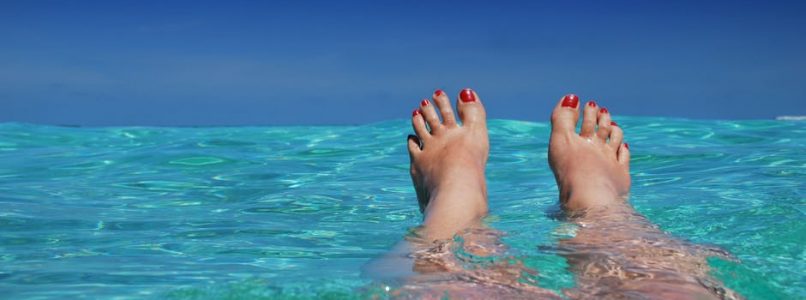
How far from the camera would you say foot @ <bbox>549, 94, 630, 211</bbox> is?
120 inches

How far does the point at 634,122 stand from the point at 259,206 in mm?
5277

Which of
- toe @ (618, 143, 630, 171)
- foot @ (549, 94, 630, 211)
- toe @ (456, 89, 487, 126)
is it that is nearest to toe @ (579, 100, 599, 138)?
foot @ (549, 94, 630, 211)

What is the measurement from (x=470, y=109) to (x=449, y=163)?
20.4 inches

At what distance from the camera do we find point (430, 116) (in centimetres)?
374

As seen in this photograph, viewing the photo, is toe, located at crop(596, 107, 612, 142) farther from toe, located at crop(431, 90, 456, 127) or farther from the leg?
toe, located at crop(431, 90, 456, 127)

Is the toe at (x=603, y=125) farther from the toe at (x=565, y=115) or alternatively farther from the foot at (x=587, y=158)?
the toe at (x=565, y=115)

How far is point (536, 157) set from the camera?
541 centimetres

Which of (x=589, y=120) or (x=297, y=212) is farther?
(x=589, y=120)

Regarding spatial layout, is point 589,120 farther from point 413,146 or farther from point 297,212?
point 297,212

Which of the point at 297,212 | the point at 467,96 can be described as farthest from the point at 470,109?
the point at 297,212

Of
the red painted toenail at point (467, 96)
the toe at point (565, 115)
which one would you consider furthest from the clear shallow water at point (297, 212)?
the red painted toenail at point (467, 96)

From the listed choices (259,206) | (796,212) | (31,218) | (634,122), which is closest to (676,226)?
(796,212)

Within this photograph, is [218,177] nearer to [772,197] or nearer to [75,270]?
[75,270]

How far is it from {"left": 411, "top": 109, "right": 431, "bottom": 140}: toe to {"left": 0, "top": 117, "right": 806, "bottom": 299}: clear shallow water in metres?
0.31
